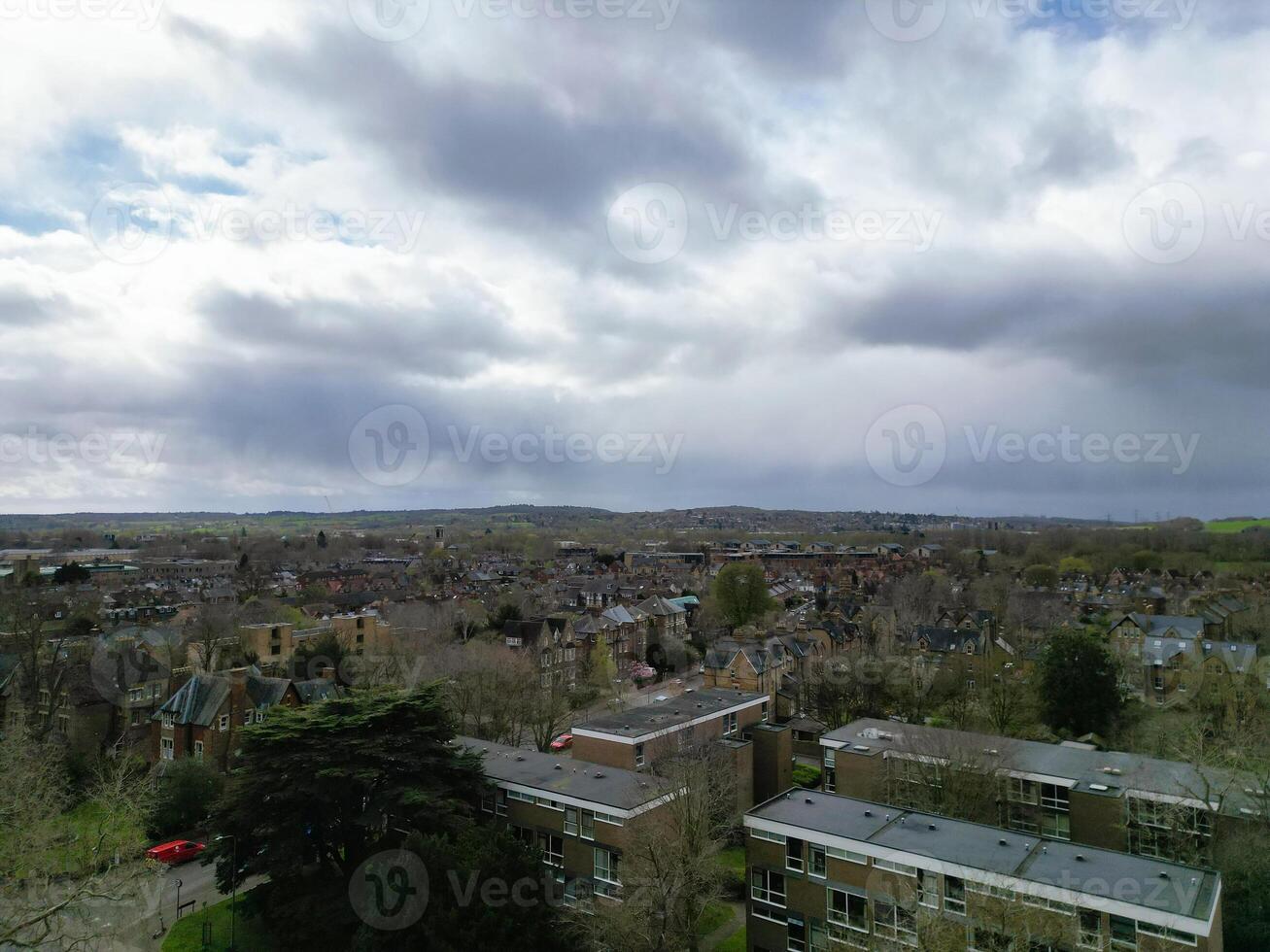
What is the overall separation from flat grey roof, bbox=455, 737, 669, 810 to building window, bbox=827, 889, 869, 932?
201 inches

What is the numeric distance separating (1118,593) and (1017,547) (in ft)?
226

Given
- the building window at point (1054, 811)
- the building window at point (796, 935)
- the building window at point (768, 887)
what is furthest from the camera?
the building window at point (1054, 811)

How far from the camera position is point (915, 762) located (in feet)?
80.9

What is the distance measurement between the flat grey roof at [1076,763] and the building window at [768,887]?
7.76 m

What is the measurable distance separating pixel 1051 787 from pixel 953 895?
9.65m

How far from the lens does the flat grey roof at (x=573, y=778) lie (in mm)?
20997

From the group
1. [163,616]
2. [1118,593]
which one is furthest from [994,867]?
[1118,593]

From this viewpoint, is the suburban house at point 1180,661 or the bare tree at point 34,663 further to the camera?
the suburban house at point 1180,661

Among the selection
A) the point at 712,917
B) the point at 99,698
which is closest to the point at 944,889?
the point at 712,917

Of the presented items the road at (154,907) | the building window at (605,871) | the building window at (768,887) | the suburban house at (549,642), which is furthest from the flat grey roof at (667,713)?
the suburban house at (549,642)

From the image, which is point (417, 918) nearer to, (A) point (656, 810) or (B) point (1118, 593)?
(A) point (656, 810)

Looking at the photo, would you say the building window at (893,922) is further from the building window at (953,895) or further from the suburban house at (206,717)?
the suburban house at (206,717)

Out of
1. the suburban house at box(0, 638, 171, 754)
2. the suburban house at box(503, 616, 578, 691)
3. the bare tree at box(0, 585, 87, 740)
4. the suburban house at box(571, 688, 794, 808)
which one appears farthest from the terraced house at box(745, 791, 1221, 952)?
the bare tree at box(0, 585, 87, 740)

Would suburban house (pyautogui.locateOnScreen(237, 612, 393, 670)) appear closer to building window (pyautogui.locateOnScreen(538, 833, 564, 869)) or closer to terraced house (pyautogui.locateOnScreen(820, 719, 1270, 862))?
building window (pyautogui.locateOnScreen(538, 833, 564, 869))
